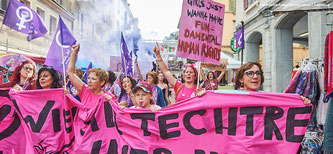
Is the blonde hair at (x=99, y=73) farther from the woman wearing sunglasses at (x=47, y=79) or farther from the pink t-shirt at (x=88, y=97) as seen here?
the woman wearing sunglasses at (x=47, y=79)

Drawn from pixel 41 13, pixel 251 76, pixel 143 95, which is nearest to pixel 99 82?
pixel 143 95

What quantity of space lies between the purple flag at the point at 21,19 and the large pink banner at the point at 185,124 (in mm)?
2821

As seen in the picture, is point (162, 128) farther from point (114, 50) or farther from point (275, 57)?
point (114, 50)

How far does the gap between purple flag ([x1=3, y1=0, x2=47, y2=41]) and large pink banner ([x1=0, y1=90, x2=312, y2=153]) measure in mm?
2821

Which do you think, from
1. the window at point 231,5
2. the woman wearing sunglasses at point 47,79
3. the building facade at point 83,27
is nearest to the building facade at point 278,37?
the woman wearing sunglasses at point 47,79

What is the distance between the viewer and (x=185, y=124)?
10.5ft

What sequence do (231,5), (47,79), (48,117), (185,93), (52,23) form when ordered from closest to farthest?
1. (48,117)
2. (47,79)
3. (185,93)
4. (52,23)
5. (231,5)

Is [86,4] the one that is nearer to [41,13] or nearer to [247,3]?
[41,13]

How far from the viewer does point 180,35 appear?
374cm

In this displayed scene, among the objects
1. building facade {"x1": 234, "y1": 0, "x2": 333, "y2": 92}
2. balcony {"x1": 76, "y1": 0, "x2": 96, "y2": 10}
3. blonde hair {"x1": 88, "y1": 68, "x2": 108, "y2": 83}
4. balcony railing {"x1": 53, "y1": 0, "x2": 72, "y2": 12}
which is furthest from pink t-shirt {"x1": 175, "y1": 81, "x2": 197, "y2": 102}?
balcony {"x1": 76, "y1": 0, "x2": 96, "y2": 10}

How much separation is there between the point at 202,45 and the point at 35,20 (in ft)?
14.0

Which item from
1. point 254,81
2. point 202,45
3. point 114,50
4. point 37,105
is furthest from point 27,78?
point 114,50

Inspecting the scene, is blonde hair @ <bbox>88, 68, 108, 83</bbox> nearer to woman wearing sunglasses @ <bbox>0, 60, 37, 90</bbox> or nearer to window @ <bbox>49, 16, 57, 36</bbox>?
woman wearing sunglasses @ <bbox>0, 60, 37, 90</bbox>

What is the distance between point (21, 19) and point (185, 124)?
478cm
